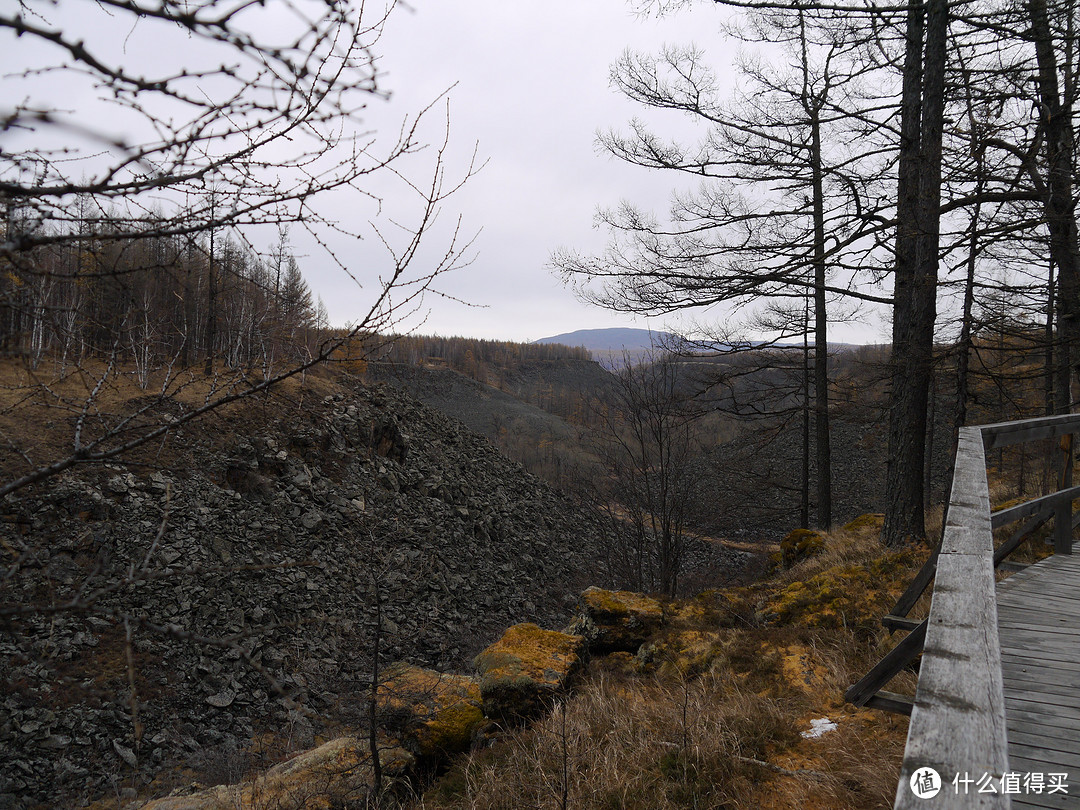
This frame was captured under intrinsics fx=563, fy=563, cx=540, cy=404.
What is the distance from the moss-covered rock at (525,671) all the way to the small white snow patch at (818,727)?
7.82ft

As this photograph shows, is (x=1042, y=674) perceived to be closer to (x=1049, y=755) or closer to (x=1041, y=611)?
(x=1049, y=755)

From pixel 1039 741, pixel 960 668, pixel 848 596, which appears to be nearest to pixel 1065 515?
pixel 848 596

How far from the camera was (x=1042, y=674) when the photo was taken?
2746mm

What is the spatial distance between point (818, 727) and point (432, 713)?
326cm

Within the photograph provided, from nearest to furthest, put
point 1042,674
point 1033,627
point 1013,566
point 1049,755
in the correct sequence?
point 1049,755
point 1042,674
point 1033,627
point 1013,566

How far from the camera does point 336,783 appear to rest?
4.36 meters

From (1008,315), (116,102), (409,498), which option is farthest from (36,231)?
(409,498)

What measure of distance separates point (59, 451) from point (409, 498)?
7.59 metres

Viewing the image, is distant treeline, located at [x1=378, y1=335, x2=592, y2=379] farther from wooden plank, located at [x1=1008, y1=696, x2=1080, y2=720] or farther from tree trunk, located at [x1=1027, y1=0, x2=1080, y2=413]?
wooden plank, located at [x1=1008, y1=696, x2=1080, y2=720]

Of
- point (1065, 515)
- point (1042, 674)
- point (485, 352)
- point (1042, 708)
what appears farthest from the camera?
point (485, 352)

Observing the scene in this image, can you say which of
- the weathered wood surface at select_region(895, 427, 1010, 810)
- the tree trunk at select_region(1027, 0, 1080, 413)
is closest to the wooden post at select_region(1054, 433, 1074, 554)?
the tree trunk at select_region(1027, 0, 1080, 413)

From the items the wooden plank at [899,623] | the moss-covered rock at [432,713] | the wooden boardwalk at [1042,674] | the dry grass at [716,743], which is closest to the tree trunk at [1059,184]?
the wooden boardwalk at [1042,674]

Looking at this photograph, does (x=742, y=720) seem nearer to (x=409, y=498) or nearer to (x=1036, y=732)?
(x=1036, y=732)

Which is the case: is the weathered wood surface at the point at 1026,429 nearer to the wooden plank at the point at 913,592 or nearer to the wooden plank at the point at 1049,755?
the wooden plank at the point at 913,592
